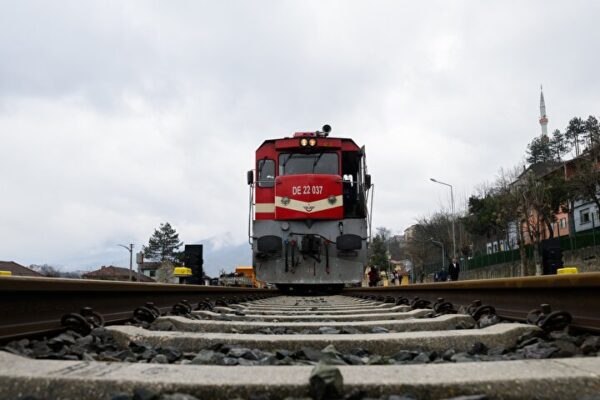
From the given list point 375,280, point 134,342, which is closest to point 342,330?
point 134,342

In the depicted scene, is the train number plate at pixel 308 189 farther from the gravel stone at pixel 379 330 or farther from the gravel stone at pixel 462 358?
the gravel stone at pixel 462 358

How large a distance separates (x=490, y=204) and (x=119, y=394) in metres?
48.9

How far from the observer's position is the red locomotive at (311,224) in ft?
33.2

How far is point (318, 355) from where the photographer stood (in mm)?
2250

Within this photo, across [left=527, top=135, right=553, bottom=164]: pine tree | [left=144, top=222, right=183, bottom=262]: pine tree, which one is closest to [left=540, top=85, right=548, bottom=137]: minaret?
[left=527, top=135, right=553, bottom=164]: pine tree

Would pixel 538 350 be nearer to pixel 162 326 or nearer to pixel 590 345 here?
pixel 590 345

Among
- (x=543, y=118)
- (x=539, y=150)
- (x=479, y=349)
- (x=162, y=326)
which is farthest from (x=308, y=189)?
(x=543, y=118)

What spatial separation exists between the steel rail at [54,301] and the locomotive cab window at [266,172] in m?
6.12

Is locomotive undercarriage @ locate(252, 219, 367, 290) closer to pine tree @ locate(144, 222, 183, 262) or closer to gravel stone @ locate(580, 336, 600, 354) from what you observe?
gravel stone @ locate(580, 336, 600, 354)

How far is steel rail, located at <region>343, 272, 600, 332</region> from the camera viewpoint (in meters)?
2.64

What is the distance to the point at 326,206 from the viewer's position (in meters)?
10.3

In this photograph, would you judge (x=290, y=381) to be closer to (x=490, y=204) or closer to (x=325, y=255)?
(x=325, y=255)

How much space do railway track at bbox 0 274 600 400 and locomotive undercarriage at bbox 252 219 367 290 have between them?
5695mm

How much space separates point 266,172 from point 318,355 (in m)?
8.93
